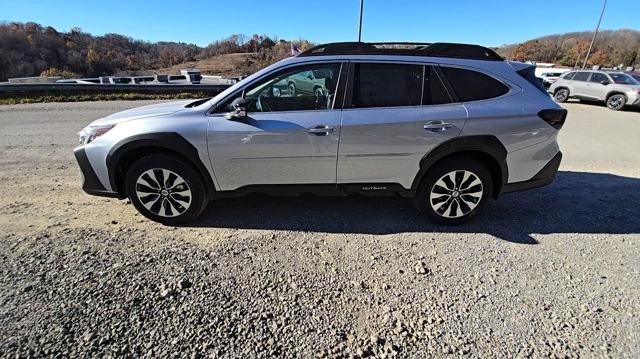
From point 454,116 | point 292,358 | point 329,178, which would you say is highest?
point 454,116

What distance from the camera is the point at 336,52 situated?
11.5 ft

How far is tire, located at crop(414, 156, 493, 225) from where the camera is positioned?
11.5 feet

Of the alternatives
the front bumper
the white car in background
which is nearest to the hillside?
the white car in background

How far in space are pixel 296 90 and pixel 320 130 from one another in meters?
0.53

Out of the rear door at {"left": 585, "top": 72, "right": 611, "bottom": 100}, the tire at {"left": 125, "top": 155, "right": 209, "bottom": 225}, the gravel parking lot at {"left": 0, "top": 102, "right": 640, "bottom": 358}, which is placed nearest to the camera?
the gravel parking lot at {"left": 0, "top": 102, "right": 640, "bottom": 358}

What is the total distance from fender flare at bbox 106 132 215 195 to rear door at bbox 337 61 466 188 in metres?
1.45

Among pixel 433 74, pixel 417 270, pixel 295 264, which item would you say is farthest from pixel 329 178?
pixel 433 74

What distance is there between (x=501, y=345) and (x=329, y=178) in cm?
204

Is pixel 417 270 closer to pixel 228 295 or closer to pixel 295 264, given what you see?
pixel 295 264

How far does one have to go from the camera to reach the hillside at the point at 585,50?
80125mm

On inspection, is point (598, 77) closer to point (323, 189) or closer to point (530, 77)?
point (530, 77)

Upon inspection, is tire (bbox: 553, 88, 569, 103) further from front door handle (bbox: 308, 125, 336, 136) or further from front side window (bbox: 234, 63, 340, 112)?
front door handle (bbox: 308, 125, 336, 136)

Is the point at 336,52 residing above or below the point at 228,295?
above

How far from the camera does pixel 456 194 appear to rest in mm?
3580
